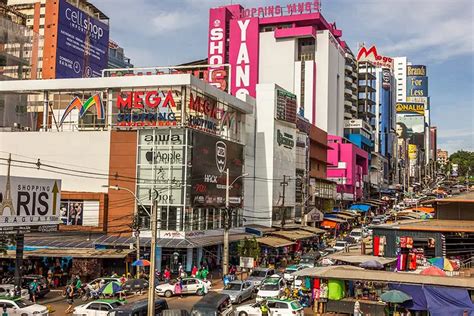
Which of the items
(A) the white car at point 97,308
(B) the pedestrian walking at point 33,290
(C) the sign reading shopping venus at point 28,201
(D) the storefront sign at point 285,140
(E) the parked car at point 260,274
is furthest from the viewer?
(D) the storefront sign at point 285,140

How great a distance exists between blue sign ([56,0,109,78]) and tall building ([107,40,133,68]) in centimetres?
4855

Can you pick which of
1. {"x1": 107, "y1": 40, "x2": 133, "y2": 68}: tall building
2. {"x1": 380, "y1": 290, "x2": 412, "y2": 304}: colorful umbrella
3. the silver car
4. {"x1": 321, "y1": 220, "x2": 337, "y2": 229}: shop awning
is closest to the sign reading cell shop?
the silver car

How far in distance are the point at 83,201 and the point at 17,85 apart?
15.1 m

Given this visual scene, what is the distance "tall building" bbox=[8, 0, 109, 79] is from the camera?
121 metres

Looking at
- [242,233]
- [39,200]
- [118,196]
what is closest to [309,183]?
[242,233]

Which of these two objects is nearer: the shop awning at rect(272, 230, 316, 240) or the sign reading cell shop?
the sign reading cell shop

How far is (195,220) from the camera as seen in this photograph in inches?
1955

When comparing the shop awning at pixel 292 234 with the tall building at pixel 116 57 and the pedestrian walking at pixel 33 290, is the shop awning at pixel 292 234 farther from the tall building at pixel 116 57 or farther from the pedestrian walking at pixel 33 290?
the tall building at pixel 116 57

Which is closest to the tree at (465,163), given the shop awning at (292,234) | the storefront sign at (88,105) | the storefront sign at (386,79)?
the storefront sign at (386,79)

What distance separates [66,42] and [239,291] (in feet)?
332

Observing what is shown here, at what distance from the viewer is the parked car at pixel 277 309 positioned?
28.6 m

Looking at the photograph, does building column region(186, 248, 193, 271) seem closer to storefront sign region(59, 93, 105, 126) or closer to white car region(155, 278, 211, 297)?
white car region(155, 278, 211, 297)

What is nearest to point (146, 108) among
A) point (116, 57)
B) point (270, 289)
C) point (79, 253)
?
point (79, 253)

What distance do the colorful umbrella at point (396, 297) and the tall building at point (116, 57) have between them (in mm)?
163084
